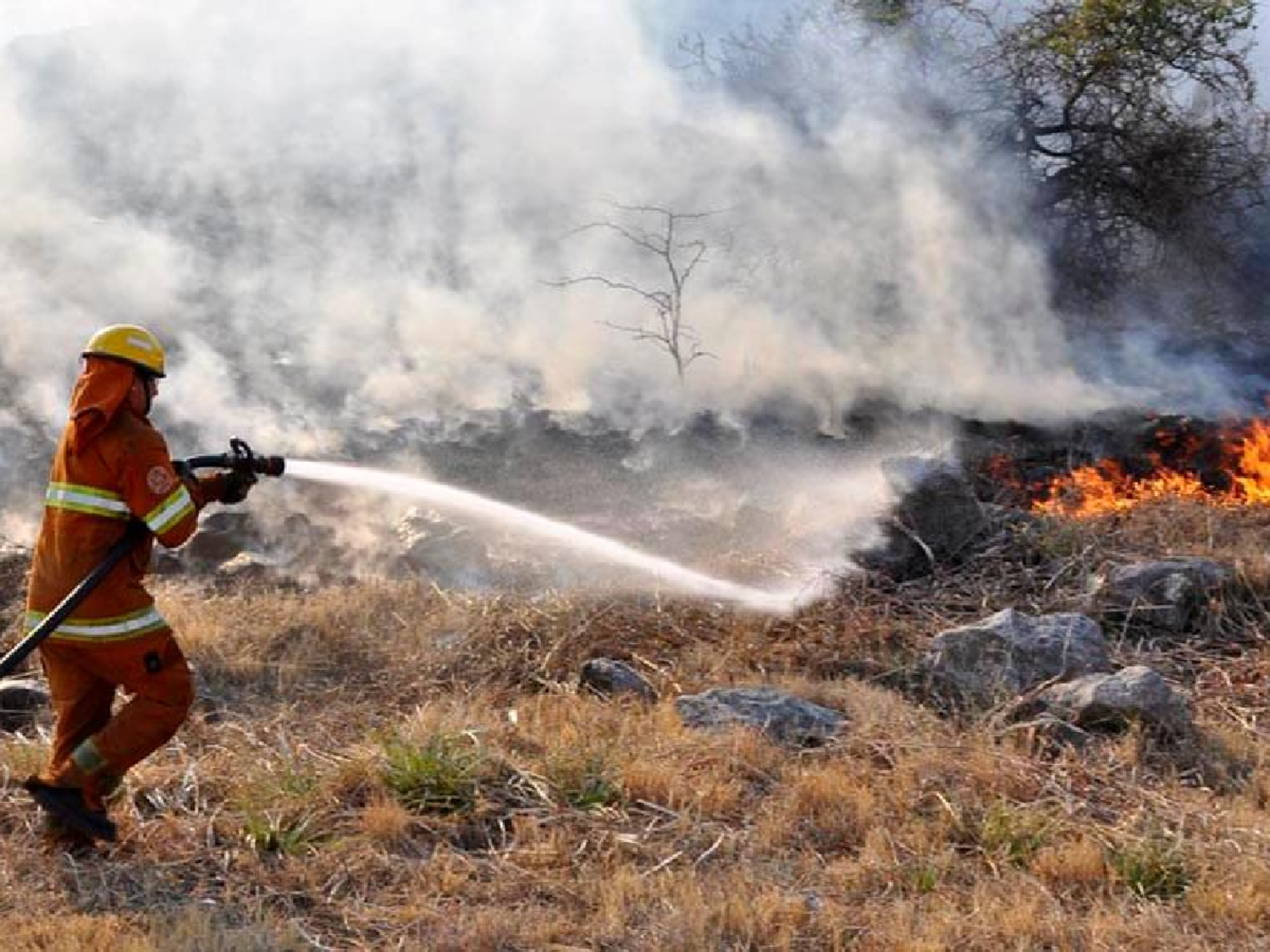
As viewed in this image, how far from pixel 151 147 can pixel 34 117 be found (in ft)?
3.44

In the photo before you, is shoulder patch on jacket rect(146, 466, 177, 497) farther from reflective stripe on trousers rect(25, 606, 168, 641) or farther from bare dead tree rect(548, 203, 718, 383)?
bare dead tree rect(548, 203, 718, 383)

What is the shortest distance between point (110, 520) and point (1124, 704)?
11.2 ft

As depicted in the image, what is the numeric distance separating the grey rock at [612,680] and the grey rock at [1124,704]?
153cm

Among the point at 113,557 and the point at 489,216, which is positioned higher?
the point at 489,216

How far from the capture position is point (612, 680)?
5.54 metres

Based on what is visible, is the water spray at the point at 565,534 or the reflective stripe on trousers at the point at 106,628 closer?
the reflective stripe on trousers at the point at 106,628

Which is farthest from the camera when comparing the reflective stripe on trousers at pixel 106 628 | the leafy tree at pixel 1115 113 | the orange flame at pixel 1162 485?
the leafy tree at pixel 1115 113

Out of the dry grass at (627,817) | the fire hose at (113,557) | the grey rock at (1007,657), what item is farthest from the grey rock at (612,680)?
the fire hose at (113,557)

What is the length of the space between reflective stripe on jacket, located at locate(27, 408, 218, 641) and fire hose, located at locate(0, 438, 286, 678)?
1.3 inches

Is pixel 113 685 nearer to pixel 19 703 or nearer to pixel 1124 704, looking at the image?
pixel 19 703

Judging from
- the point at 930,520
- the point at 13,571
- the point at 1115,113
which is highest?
the point at 1115,113

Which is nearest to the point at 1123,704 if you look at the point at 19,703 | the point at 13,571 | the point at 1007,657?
the point at 1007,657

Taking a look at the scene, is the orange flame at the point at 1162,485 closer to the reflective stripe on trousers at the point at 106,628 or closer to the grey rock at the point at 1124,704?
the grey rock at the point at 1124,704

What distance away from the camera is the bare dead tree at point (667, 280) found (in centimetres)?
1086
